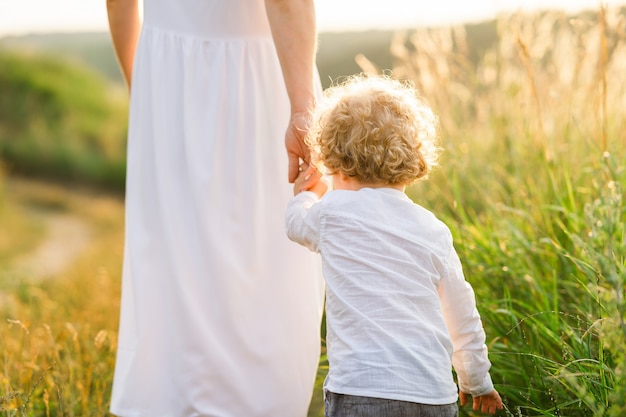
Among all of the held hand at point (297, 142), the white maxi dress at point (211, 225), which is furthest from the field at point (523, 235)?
the held hand at point (297, 142)

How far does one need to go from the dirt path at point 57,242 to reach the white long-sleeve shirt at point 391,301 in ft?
20.7

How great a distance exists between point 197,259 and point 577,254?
1.13 m

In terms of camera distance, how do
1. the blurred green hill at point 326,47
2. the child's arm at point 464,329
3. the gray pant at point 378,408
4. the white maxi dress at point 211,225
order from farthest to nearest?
the blurred green hill at point 326,47
the white maxi dress at point 211,225
the child's arm at point 464,329
the gray pant at point 378,408

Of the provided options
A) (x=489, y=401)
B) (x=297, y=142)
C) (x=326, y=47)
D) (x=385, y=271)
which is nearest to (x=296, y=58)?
(x=297, y=142)

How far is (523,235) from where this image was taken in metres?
2.46

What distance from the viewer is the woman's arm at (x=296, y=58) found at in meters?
1.73

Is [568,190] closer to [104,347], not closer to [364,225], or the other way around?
[364,225]

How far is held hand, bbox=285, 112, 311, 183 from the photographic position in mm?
1731

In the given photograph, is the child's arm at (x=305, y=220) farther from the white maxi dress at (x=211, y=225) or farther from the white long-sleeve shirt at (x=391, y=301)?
the white maxi dress at (x=211, y=225)

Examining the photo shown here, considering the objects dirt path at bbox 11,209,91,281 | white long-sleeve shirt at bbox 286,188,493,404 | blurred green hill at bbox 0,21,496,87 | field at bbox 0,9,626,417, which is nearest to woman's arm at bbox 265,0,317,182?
white long-sleeve shirt at bbox 286,188,493,404

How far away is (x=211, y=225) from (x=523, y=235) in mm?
1123

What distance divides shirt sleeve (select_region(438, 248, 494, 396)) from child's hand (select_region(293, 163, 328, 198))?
1.21ft

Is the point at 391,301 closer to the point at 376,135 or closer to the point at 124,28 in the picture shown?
the point at 376,135

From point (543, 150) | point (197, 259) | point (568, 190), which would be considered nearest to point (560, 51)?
point (543, 150)
